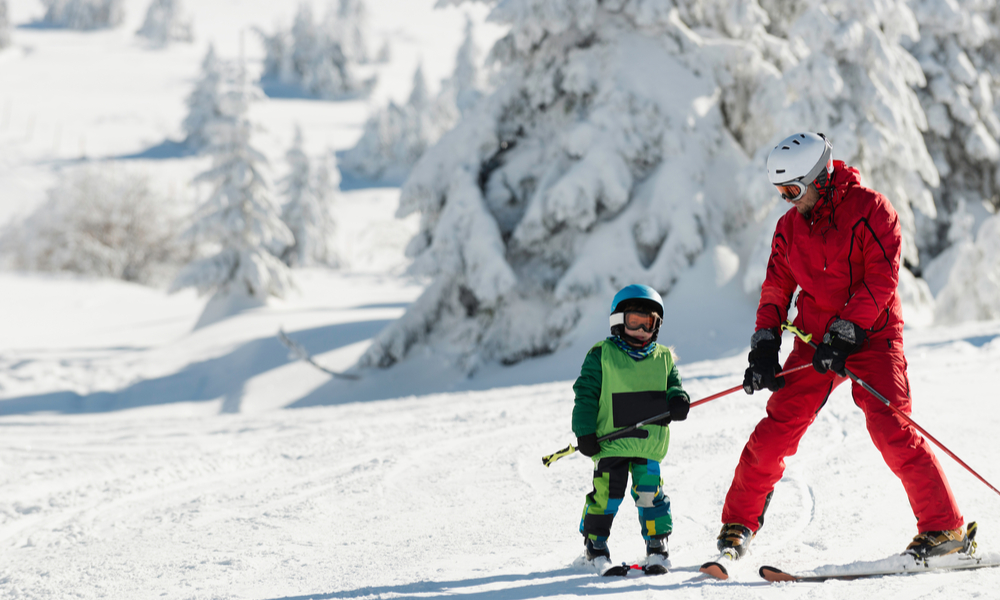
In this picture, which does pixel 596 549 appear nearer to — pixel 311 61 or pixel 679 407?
pixel 679 407

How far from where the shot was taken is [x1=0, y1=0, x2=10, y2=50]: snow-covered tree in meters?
85.1

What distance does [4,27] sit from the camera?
87062 mm

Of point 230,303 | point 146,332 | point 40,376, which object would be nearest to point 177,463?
point 40,376

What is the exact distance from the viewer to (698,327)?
→ 11.8 metres

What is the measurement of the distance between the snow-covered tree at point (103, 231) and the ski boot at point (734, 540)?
3378 centimetres

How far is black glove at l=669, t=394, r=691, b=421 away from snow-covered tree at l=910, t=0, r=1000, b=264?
45.6ft

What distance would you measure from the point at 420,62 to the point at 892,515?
74289mm

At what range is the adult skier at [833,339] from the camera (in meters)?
3.15

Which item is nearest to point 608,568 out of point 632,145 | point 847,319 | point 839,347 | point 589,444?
point 589,444

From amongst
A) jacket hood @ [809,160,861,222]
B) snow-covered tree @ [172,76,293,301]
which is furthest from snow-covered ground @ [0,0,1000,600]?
snow-covered tree @ [172,76,293,301]

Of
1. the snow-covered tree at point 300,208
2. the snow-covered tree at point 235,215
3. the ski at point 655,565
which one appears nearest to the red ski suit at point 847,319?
the ski at point 655,565

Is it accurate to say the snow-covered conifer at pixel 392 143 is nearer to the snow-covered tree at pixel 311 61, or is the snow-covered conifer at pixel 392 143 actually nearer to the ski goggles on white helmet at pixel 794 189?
the snow-covered tree at pixel 311 61

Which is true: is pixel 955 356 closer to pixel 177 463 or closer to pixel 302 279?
pixel 177 463

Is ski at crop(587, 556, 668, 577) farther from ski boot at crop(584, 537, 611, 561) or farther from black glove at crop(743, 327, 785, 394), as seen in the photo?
black glove at crop(743, 327, 785, 394)
